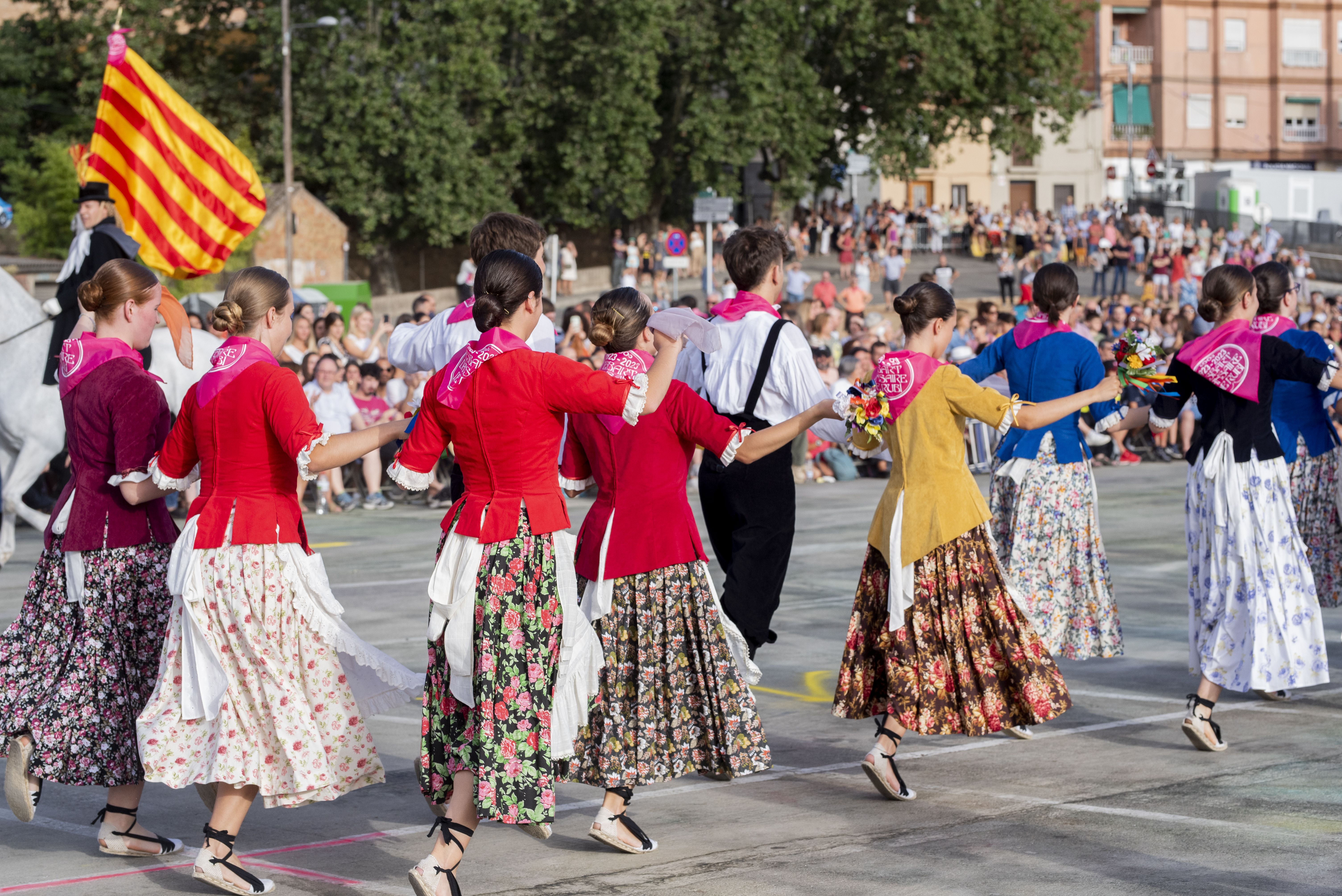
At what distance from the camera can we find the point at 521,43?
145 feet

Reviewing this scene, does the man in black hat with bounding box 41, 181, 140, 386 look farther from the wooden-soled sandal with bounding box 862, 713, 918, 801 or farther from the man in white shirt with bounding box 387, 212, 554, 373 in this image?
the wooden-soled sandal with bounding box 862, 713, 918, 801

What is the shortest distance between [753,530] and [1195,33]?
7063 cm

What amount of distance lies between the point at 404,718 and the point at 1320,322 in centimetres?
1909

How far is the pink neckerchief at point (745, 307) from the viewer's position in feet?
21.2

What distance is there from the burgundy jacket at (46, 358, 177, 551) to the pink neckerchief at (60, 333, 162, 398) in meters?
0.02

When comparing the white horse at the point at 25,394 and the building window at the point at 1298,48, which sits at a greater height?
the building window at the point at 1298,48

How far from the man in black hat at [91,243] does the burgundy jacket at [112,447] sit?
448 cm

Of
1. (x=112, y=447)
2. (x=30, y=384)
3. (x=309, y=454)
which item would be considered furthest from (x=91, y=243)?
(x=309, y=454)

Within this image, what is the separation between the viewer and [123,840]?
5375 millimetres

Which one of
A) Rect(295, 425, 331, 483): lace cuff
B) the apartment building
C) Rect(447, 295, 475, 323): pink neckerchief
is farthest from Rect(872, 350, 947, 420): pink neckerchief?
the apartment building

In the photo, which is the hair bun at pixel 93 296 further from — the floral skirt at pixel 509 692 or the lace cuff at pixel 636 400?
the lace cuff at pixel 636 400

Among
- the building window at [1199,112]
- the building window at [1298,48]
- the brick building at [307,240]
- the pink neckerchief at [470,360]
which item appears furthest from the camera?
the building window at [1298,48]

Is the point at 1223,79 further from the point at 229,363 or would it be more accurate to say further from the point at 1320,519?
the point at 229,363

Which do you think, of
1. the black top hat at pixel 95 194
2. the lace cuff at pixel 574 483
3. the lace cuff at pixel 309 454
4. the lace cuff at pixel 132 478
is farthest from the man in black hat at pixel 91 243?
the lace cuff at pixel 309 454
